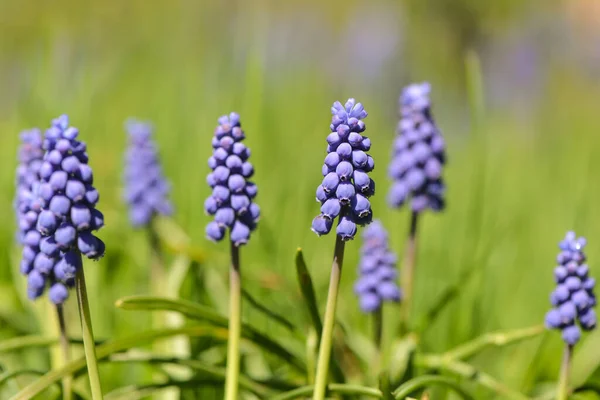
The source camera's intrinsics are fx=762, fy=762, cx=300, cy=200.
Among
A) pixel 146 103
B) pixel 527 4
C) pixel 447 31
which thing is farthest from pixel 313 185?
pixel 527 4

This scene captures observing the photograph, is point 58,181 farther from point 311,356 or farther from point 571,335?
point 571,335

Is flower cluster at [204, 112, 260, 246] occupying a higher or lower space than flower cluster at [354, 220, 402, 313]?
higher

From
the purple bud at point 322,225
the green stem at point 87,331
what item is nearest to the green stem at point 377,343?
the purple bud at point 322,225

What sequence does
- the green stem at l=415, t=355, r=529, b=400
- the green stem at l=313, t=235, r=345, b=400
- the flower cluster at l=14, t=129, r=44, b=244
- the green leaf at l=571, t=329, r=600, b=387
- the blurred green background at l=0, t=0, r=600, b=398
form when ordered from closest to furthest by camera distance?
1. the green stem at l=313, t=235, r=345, b=400
2. the flower cluster at l=14, t=129, r=44, b=244
3. the green stem at l=415, t=355, r=529, b=400
4. the green leaf at l=571, t=329, r=600, b=387
5. the blurred green background at l=0, t=0, r=600, b=398

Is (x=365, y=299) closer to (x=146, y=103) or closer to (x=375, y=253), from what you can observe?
(x=375, y=253)

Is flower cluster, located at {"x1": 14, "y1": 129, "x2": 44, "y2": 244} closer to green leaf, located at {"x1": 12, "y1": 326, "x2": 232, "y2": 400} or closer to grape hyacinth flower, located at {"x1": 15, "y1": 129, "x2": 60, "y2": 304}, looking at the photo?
grape hyacinth flower, located at {"x1": 15, "y1": 129, "x2": 60, "y2": 304}

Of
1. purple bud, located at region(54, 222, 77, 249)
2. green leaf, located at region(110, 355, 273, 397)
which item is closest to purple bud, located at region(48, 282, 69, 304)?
green leaf, located at region(110, 355, 273, 397)

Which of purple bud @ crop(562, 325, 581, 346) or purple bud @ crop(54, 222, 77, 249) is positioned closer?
purple bud @ crop(54, 222, 77, 249)

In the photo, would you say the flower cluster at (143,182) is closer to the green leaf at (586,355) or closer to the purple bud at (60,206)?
the purple bud at (60,206)
